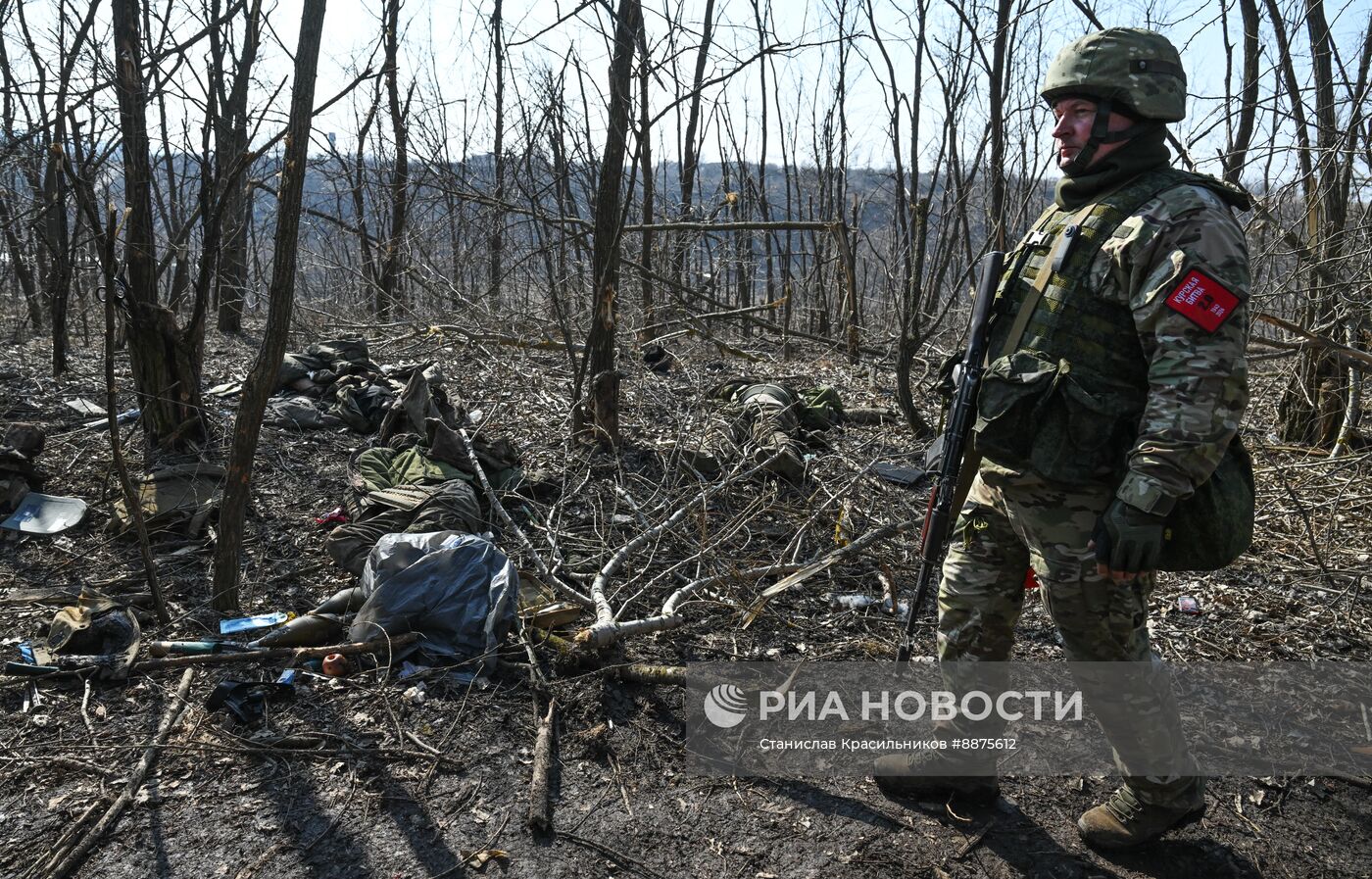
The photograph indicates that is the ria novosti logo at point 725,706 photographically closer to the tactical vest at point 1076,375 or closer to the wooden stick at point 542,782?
the wooden stick at point 542,782

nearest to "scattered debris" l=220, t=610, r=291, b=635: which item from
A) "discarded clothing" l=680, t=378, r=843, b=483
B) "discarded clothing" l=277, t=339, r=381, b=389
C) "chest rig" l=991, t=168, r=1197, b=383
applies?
"discarded clothing" l=680, t=378, r=843, b=483

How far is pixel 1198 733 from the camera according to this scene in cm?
286

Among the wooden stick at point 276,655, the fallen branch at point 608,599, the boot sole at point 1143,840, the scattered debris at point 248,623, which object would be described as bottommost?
the boot sole at point 1143,840

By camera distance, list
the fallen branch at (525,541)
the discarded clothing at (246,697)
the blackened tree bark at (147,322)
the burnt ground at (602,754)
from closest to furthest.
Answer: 1. the burnt ground at (602,754)
2. the discarded clothing at (246,697)
3. the fallen branch at (525,541)
4. the blackened tree bark at (147,322)

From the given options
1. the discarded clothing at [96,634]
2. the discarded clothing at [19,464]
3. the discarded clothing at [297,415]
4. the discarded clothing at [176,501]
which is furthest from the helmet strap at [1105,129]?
the discarded clothing at [297,415]

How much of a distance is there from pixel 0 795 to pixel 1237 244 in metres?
3.34

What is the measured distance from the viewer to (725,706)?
296 centimetres

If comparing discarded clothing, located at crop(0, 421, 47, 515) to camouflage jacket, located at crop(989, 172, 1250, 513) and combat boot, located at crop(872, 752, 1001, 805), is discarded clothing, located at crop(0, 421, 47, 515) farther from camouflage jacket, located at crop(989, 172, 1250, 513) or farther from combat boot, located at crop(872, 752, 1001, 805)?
camouflage jacket, located at crop(989, 172, 1250, 513)

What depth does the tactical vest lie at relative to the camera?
2.00 meters

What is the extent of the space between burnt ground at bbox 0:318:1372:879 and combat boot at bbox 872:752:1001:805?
0.15 ft

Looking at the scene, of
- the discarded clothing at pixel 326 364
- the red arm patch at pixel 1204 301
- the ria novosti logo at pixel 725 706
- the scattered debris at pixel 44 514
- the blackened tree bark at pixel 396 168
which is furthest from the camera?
the blackened tree bark at pixel 396 168

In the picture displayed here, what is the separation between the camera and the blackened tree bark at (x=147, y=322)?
5043 millimetres

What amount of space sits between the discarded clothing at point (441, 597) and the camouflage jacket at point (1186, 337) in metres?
2.18

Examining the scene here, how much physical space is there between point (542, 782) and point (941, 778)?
1093mm
